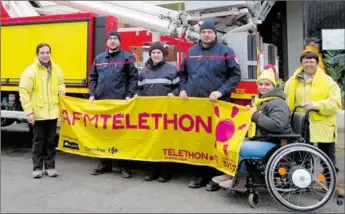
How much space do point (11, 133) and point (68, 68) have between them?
341cm

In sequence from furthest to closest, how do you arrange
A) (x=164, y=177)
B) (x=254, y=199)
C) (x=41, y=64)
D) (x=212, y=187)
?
(x=41, y=64) → (x=164, y=177) → (x=212, y=187) → (x=254, y=199)

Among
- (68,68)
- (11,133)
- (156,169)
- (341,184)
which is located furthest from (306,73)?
(11,133)

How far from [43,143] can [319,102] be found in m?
3.47

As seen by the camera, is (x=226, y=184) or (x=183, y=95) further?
(x=183, y=95)

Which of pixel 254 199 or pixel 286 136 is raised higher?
pixel 286 136

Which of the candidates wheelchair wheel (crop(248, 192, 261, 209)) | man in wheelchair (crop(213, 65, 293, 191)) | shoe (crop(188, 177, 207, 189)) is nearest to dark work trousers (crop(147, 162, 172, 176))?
shoe (crop(188, 177, 207, 189))

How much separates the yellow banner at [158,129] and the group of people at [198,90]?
0.13m

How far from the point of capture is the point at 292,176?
14.5ft

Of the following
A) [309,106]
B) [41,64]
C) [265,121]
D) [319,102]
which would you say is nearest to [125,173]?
[41,64]

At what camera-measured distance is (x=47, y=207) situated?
4.55 meters

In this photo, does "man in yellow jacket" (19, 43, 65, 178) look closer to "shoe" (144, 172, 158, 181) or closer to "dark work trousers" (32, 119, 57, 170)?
"dark work trousers" (32, 119, 57, 170)

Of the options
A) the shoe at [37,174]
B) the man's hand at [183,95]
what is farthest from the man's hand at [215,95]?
the shoe at [37,174]

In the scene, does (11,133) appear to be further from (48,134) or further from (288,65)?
(288,65)

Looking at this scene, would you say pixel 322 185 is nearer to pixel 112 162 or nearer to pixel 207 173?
pixel 207 173
